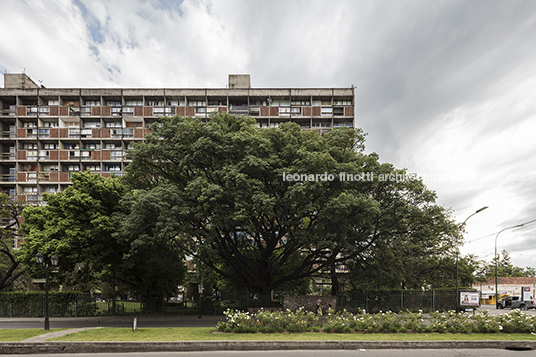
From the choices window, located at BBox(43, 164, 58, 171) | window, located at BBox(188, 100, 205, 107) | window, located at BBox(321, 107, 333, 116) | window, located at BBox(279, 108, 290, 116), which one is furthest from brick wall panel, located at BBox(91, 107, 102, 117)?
window, located at BBox(321, 107, 333, 116)

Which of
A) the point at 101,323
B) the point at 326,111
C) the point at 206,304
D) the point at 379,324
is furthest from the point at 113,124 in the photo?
the point at 379,324

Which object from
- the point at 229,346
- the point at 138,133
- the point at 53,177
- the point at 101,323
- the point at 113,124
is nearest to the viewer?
the point at 229,346

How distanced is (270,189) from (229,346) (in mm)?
12055

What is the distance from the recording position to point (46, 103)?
54875 mm

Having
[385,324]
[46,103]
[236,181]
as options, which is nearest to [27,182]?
[46,103]

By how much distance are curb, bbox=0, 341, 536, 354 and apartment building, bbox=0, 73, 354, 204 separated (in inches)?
1680

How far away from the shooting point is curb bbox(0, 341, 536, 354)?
40.5 feet

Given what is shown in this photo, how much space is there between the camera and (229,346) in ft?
41.4

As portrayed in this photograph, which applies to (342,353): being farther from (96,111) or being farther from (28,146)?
(28,146)

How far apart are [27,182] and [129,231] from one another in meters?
42.0

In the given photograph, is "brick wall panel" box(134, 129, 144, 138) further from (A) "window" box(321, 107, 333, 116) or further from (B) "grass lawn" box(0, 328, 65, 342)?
(B) "grass lawn" box(0, 328, 65, 342)

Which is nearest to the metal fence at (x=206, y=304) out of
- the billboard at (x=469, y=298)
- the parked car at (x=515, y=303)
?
the billboard at (x=469, y=298)

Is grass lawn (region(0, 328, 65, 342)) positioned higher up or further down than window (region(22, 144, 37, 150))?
further down

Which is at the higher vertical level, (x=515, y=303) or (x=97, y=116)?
(x=97, y=116)
